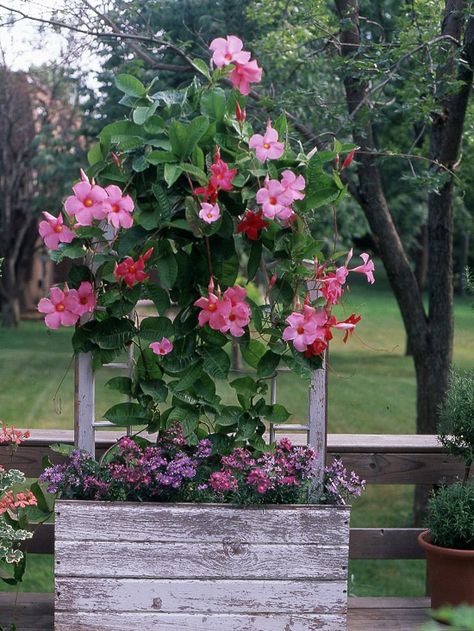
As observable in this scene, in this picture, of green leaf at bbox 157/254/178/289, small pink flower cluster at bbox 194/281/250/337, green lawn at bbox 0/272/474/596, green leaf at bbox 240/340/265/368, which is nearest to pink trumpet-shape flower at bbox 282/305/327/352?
small pink flower cluster at bbox 194/281/250/337

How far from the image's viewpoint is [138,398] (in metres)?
2.86

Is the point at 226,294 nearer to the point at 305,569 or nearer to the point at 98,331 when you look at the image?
the point at 98,331

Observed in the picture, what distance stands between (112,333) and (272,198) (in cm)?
62

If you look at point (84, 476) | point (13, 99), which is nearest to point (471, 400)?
point (84, 476)

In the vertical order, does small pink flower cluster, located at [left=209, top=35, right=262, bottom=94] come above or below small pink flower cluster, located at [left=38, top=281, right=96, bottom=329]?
above

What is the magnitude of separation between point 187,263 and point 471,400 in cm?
101

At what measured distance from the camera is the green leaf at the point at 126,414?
9.29 feet

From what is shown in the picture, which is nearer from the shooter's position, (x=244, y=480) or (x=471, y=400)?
(x=244, y=480)

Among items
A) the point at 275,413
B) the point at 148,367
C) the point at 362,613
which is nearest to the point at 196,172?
the point at 148,367

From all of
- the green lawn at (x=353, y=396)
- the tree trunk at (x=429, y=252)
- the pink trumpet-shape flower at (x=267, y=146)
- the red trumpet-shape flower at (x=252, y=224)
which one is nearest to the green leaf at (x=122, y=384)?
the red trumpet-shape flower at (x=252, y=224)

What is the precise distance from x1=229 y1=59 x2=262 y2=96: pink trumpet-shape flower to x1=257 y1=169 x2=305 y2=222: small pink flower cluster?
30 centimetres

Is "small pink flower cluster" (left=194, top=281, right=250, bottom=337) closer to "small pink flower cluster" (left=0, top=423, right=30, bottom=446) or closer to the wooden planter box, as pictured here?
the wooden planter box

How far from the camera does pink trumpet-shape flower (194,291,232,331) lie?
100 inches

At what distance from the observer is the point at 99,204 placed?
251 cm
